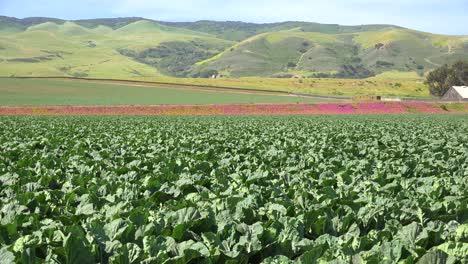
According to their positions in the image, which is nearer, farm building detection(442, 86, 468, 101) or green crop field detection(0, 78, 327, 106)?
green crop field detection(0, 78, 327, 106)

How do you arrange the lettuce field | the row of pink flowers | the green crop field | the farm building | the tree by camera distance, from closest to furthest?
the lettuce field → the row of pink flowers → the green crop field → the farm building → the tree

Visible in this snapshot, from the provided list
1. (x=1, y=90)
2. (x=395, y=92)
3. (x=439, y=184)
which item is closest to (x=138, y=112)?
(x=1, y=90)

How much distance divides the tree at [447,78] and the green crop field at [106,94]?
47.3m

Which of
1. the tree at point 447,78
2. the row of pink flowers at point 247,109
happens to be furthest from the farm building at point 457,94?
the row of pink flowers at point 247,109

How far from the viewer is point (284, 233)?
16.4 feet

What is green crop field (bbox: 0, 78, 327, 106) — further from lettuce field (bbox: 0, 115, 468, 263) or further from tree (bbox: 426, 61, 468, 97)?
lettuce field (bbox: 0, 115, 468, 263)

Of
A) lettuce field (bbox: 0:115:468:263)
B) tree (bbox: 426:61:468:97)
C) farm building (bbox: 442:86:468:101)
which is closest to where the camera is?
lettuce field (bbox: 0:115:468:263)

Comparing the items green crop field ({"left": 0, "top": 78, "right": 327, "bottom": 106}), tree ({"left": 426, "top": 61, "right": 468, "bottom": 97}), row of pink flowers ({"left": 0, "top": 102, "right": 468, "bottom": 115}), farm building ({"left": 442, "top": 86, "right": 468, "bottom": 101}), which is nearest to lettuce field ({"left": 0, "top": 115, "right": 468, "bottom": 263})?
row of pink flowers ({"left": 0, "top": 102, "right": 468, "bottom": 115})

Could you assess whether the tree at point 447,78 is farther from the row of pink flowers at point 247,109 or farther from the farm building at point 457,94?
the row of pink flowers at point 247,109

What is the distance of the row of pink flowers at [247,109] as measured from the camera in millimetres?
58000

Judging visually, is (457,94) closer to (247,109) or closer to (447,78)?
(447,78)

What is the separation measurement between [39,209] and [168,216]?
1.93 metres

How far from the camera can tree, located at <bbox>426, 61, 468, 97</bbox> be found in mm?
117125

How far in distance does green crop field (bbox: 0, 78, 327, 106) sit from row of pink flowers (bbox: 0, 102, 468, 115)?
43.6 feet
